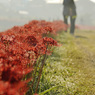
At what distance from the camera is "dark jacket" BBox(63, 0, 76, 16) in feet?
50.8

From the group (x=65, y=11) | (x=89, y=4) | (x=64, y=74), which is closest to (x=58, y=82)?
(x=64, y=74)

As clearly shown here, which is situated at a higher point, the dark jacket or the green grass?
the dark jacket

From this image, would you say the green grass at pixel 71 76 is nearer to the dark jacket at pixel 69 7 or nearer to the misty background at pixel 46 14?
the dark jacket at pixel 69 7

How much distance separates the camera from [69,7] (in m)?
15.8

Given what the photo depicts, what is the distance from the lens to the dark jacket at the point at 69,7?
15.5 meters

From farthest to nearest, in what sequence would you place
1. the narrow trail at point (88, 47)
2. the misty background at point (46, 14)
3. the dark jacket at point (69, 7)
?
the misty background at point (46, 14) < the dark jacket at point (69, 7) < the narrow trail at point (88, 47)

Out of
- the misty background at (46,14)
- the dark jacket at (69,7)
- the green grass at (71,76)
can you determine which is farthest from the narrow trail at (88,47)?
the misty background at (46,14)

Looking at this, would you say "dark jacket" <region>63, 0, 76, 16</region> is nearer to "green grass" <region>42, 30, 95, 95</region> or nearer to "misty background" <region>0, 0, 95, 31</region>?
"green grass" <region>42, 30, 95, 95</region>

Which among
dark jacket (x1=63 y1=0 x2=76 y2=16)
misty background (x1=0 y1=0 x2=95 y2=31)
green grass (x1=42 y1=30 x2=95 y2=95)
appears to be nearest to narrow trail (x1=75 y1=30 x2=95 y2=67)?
green grass (x1=42 y1=30 x2=95 y2=95)

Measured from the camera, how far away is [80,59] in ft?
22.0

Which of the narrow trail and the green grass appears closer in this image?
the green grass

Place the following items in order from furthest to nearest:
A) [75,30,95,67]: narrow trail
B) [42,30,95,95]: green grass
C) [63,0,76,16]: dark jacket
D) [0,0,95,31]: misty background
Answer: [0,0,95,31]: misty background, [63,0,76,16]: dark jacket, [75,30,95,67]: narrow trail, [42,30,95,95]: green grass

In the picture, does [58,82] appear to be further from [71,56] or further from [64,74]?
[71,56]

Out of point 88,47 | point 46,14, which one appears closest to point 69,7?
point 88,47
